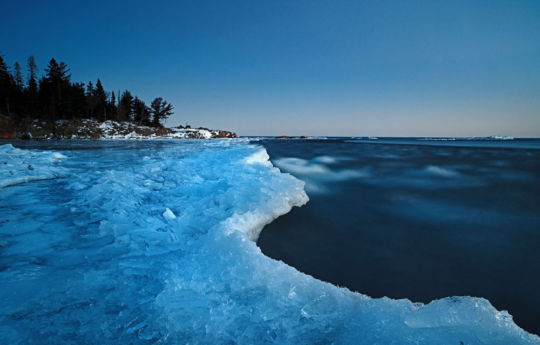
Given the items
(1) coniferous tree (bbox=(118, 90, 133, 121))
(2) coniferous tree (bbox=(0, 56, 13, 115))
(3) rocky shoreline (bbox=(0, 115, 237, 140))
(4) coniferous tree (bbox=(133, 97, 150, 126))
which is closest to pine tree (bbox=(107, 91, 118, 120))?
(1) coniferous tree (bbox=(118, 90, 133, 121))

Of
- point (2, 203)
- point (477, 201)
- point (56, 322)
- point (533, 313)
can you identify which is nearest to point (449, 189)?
point (477, 201)

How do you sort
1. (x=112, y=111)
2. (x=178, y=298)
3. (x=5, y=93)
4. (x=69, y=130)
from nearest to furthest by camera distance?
(x=178, y=298) → (x=69, y=130) → (x=5, y=93) → (x=112, y=111)

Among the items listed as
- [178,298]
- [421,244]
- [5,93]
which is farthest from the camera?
[5,93]

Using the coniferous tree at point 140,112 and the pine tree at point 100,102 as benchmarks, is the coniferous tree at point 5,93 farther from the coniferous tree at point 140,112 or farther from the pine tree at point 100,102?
the coniferous tree at point 140,112

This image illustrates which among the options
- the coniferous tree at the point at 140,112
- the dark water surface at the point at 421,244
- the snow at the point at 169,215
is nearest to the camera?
the dark water surface at the point at 421,244

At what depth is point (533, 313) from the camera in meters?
1.67

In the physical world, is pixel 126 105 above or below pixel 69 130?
above

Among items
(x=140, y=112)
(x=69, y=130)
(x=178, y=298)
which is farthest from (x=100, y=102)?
(x=178, y=298)

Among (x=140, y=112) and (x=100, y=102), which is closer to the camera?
(x=100, y=102)

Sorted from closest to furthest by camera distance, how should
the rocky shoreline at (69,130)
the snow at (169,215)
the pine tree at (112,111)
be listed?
the snow at (169,215) → the rocky shoreline at (69,130) → the pine tree at (112,111)

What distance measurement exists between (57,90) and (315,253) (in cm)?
4913

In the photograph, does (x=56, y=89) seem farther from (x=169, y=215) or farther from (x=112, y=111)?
(x=169, y=215)

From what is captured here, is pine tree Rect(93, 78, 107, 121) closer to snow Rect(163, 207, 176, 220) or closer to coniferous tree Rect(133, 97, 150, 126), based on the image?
coniferous tree Rect(133, 97, 150, 126)

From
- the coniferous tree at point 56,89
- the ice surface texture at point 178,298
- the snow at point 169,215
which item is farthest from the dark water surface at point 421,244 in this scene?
the coniferous tree at point 56,89
